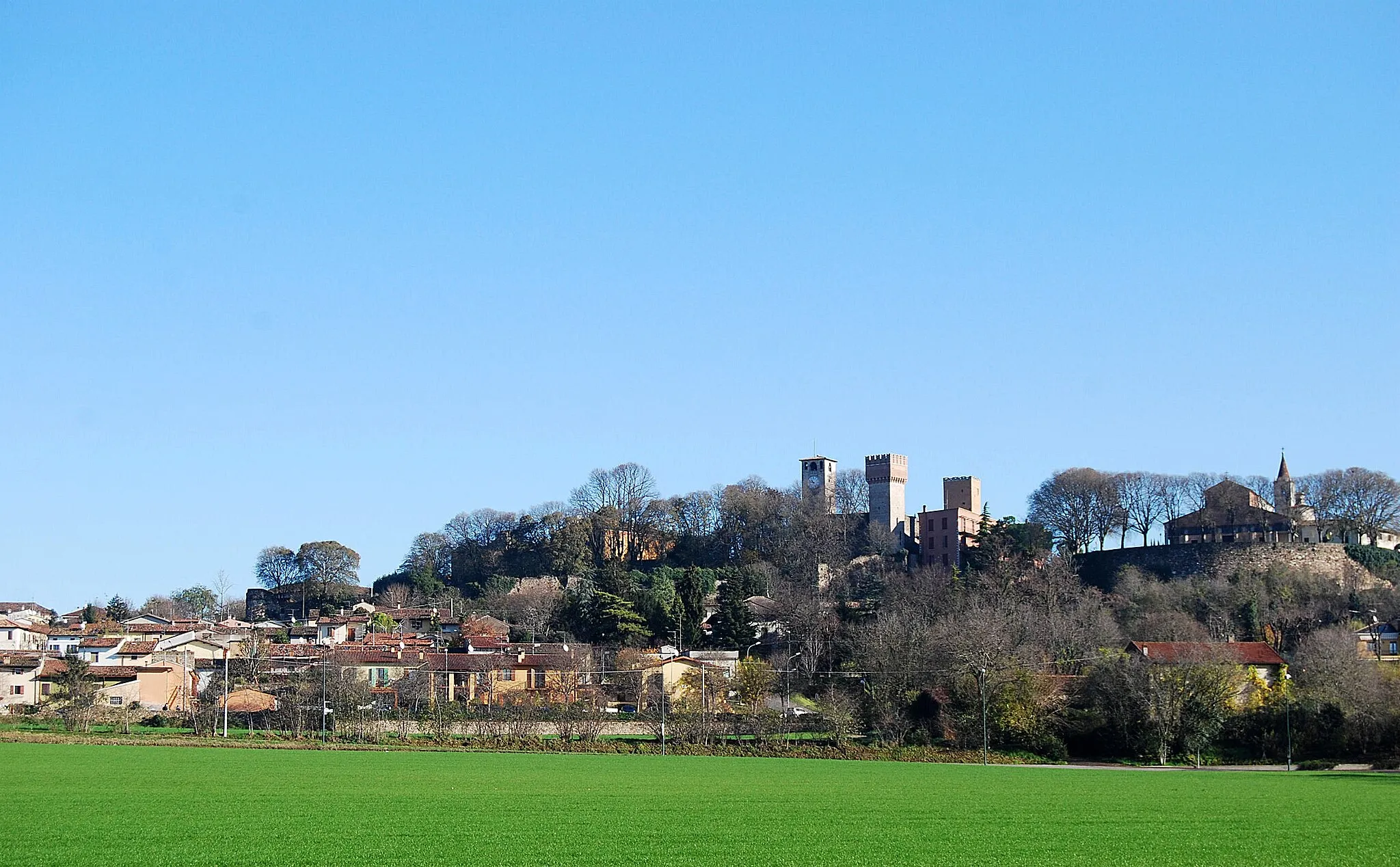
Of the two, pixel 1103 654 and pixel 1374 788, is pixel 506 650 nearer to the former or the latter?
pixel 1103 654

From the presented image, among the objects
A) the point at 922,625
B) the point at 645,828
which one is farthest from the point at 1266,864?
the point at 922,625

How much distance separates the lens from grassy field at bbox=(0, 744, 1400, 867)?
19.3 m

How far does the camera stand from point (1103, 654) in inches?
2218

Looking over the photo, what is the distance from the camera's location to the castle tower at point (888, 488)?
120000mm

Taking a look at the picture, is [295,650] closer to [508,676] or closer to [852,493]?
[508,676]

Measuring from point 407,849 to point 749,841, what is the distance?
16.4 feet

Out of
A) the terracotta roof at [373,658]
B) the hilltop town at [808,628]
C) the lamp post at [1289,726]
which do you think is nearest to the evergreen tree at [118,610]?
the hilltop town at [808,628]

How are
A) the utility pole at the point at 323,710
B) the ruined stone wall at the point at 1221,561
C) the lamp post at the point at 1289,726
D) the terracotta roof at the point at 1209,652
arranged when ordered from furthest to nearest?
the ruined stone wall at the point at 1221,561 → the terracotta roof at the point at 1209,652 → the utility pole at the point at 323,710 → the lamp post at the point at 1289,726

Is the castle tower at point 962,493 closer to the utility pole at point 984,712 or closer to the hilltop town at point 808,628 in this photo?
the hilltop town at point 808,628

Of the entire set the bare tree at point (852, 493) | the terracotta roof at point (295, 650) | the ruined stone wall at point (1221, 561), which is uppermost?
the bare tree at point (852, 493)

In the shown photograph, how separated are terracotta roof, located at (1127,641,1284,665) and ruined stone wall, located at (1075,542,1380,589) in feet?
96.6

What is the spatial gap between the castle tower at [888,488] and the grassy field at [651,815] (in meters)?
81.6

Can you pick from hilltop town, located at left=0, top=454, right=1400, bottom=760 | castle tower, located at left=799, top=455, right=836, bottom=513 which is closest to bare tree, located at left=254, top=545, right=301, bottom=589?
hilltop town, located at left=0, top=454, right=1400, bottom=760

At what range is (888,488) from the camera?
120 m
